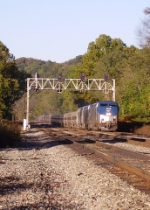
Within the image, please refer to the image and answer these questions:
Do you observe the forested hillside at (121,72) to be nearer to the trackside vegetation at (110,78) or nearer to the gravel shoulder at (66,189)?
the trackside vegetation at (110,78)

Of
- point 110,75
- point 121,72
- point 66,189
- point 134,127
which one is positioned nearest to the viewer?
point 66,189

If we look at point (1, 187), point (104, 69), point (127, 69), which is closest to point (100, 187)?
point (1, 187)

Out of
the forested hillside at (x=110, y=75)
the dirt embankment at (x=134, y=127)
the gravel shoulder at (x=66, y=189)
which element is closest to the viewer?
the gravel shoulder at (x=66, y=189)

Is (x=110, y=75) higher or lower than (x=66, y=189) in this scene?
higher

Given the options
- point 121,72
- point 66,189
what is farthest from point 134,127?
point 66,189

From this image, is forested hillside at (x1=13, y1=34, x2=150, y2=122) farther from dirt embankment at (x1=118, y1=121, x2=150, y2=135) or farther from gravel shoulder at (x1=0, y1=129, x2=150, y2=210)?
gravel shoulder at (x1=0, y1=129, x2=150, y2=210)

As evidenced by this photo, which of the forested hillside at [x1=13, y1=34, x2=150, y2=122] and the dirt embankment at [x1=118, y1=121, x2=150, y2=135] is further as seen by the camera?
the forested hillside at [x1=13, y1=34, x2=150, y2=122]

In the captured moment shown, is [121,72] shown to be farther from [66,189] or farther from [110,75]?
[66,189]

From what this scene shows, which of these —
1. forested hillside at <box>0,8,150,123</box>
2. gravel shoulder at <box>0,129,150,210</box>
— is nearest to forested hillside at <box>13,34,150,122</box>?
forested hillside at <box>0,8,150,123</box>

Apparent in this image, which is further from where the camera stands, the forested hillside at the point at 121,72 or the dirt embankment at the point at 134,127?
the forested hillside at the point at 121,72

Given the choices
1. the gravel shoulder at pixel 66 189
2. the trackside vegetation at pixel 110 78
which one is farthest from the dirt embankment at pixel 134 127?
the gravel shoulder at pixel 66 189

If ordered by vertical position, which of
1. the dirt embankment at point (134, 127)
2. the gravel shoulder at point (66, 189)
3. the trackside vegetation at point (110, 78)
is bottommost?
the gravel shoulder at point (66, 189)

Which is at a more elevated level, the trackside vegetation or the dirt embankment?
the trackside vegetation

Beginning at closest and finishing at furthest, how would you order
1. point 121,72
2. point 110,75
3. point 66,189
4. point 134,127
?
point 66,189 < point 134,127 < point 121,72 < point 110,75
